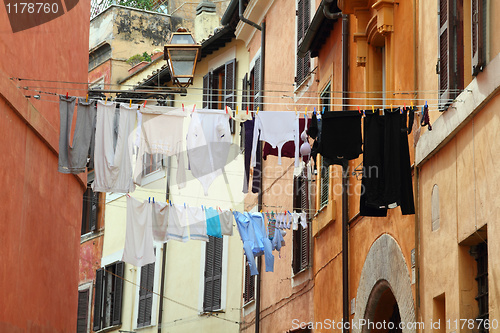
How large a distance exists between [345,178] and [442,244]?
4.21m

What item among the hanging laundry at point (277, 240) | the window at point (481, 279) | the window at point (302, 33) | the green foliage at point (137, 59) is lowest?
the window at point (481, 279)

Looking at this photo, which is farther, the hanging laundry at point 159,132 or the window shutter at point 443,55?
the hanging laundry at point 159,132

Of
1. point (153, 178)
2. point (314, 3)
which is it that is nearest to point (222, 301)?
point (153, 178)

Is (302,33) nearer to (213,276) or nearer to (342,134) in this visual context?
(213,276)

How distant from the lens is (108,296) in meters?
26.7

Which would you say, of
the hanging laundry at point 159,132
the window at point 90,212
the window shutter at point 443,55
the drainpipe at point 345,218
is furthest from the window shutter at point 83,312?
the window shutter at point 443,55

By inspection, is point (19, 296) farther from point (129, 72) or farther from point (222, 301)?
point (129, 72)

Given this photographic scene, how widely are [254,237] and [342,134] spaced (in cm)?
627

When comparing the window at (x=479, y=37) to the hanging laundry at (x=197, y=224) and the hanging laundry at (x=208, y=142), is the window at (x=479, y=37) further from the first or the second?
the hanging laundry at (x=197, y=224)

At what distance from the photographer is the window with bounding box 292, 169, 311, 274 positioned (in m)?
17.8

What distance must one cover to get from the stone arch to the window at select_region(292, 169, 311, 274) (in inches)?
137

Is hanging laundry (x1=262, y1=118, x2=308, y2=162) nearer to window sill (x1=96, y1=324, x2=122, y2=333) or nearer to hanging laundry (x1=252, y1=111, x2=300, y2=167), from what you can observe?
hanging laundry (x1=252, y1=111, x2=300, y2=167)

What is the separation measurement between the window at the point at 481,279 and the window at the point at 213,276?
488 inches

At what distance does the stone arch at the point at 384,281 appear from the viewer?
12.3 metres
